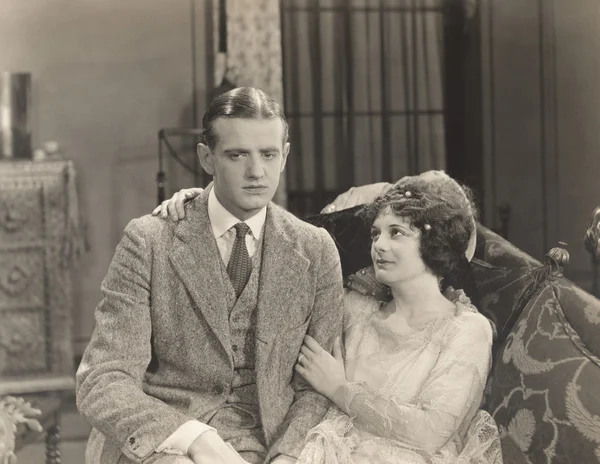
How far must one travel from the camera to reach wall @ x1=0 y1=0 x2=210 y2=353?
5121 millimetres

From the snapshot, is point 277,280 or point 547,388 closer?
point 547,388

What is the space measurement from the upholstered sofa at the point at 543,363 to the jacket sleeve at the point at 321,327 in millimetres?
224

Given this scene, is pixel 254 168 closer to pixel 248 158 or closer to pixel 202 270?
pixel 248 158

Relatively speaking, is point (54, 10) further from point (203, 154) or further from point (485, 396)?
point (485, 396)

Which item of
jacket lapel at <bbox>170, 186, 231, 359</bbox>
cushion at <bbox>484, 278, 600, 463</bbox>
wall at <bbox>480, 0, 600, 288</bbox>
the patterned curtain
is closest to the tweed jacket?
jacket lapel at <bbox>170, 186, 231, 359</bbox>

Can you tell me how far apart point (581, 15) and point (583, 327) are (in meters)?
2.72

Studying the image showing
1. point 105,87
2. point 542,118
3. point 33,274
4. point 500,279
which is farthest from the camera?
point 105,87

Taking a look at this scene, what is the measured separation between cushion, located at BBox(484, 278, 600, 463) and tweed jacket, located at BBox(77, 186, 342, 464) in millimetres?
451

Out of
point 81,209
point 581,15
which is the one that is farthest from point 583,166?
point 81,209

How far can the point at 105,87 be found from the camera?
5.17m

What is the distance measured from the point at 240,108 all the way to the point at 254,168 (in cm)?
15

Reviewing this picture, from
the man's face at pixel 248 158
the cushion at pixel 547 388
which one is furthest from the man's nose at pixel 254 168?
the cushion at pixel 547 388

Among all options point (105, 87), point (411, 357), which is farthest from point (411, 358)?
point (105, 87)

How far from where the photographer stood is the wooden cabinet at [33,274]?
4.76 metres
